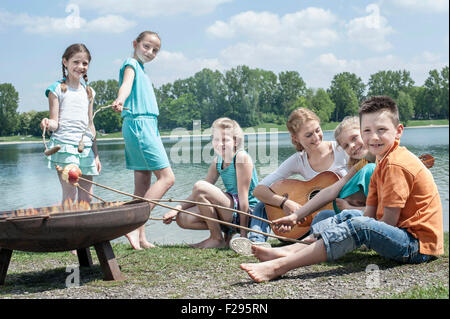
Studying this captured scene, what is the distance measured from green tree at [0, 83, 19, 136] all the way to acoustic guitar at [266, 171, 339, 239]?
52.0m

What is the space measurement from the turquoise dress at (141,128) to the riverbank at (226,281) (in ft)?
3.53

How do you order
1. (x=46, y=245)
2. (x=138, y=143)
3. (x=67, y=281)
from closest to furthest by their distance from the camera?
(x=46, y=245) < (x=67, y=281) < (x=138, y=143)

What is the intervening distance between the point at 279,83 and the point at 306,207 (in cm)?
5601

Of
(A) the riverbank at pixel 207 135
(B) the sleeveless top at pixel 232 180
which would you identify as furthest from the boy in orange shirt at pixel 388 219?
(A) the riverbank at pixel 207 135

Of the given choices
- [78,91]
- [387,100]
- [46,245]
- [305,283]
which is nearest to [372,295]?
[305,283]

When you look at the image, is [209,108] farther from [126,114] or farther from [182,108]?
[126,114]

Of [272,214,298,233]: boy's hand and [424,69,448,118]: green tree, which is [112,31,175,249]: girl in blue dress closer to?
[272,214,298,233]: boy's hand

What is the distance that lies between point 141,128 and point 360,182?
2202 millimetres

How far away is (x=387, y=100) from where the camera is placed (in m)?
3.40

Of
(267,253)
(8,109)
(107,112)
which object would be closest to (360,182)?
(267,253)

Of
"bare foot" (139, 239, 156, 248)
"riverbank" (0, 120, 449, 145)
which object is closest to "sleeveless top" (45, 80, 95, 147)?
"bare foot" (139, 239, 156, 248)

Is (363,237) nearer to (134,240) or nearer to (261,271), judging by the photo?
(261,271)

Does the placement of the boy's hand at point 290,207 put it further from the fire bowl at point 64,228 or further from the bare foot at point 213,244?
the fire bowl at point 64,228

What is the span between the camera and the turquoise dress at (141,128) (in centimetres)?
491
